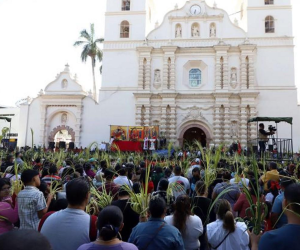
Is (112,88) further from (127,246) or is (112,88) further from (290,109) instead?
(127,246)

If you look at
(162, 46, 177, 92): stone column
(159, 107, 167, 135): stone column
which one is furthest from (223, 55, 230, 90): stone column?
(159, 107, 167, 135): stone column

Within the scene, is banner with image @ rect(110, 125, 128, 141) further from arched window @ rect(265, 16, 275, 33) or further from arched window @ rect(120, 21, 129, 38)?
arched window @ rect(265, 16, 275, 33)

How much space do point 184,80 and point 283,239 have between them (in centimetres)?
2535

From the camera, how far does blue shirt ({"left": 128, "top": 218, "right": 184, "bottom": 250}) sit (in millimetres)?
2991

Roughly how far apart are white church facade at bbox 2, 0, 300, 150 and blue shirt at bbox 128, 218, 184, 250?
22.5 metres

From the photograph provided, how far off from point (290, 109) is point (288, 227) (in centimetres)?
2542

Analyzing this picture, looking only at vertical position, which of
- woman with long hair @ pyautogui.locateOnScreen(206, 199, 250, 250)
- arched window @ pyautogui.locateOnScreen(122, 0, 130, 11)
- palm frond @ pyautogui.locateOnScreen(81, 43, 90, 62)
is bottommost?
woman with long hair @ pyautogui.locateOnScreen(206, 199, 250, 250)

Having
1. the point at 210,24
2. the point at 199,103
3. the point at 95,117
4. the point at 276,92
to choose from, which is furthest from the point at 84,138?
the point at 276,92

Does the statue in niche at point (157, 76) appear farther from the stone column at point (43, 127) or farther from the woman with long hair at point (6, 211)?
the woman with long hair at point (6, 211)

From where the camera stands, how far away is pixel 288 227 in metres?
2.38

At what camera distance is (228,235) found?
3.59 meters

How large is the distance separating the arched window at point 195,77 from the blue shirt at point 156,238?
80.5 feet

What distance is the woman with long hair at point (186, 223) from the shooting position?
3680mm

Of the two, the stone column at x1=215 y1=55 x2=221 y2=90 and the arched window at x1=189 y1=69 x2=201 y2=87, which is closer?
the stone column at x1=215 y1=55 x2=221 y2=90
